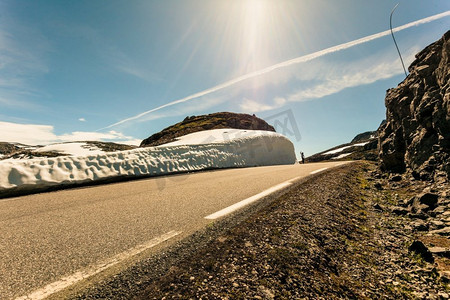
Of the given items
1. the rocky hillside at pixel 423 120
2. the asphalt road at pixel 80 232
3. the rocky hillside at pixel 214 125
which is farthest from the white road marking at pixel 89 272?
the rocky hillside at pixel 214 125

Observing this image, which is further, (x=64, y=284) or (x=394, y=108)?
(x=394, y=108)

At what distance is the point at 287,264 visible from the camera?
2.00 m

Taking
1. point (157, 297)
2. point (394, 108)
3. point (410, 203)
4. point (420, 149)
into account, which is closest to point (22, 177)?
point (157, 297)

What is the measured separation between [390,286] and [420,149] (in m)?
5.99

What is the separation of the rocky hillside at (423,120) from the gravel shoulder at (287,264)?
10.4 feet

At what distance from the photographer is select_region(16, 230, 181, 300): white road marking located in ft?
4.88

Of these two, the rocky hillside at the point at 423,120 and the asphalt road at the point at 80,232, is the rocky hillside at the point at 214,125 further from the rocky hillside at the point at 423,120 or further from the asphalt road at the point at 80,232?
the asphalt road at the point at 80,232

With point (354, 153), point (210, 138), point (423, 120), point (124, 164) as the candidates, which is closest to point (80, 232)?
point (124, 164)

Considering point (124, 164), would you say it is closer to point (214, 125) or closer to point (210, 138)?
point (210, 138)

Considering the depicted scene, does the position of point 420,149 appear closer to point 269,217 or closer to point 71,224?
point 269,217

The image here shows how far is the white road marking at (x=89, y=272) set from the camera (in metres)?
1.49

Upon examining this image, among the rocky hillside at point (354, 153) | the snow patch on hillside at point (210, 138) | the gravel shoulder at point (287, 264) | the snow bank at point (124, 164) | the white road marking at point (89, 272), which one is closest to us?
the white road marking at point (89, 272)

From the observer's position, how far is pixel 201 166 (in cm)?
1274

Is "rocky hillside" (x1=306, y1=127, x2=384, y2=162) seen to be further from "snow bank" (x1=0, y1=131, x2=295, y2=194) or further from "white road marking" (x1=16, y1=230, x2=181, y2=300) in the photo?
"white road marking" (x1=16, y1=230, x2=181, y2=300)
